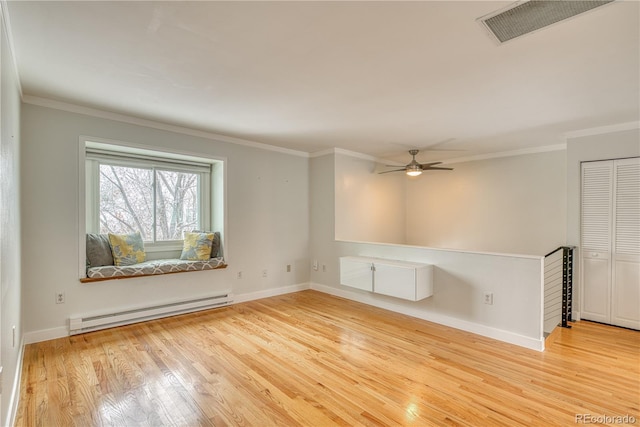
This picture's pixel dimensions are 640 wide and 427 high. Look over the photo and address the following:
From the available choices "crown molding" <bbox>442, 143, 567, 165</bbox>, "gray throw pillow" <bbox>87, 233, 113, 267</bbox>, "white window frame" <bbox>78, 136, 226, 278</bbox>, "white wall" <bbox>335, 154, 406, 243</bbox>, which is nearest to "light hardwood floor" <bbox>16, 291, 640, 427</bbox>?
"gray throw pillow" <bbox>87, 233, 113, 267</bbox>

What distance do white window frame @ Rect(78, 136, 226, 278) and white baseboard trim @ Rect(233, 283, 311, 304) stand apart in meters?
1.02

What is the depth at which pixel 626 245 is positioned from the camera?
374 cm

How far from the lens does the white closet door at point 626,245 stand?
367 cm

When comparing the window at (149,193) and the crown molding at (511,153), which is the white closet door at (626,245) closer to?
the crown molding at (511,153)

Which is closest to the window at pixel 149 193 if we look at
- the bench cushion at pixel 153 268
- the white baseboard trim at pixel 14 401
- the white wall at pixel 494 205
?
the bench cushion at pixel 153 268

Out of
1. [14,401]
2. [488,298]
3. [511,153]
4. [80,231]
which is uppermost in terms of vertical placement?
[511,153]

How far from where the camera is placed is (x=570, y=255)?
3971mm

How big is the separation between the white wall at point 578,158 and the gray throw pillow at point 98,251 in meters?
5.80

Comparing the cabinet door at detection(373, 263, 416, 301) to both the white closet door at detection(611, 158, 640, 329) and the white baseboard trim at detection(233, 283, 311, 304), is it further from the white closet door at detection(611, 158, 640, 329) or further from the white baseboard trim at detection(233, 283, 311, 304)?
the white closet door at detection(611, 158, 640, 329)

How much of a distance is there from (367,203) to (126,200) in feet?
12.6

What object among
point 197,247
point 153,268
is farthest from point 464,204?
point 153,268

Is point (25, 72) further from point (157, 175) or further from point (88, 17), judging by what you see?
point (157, 175)

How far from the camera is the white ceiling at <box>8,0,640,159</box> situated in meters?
1.77

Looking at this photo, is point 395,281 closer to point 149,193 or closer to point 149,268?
point 149,268
